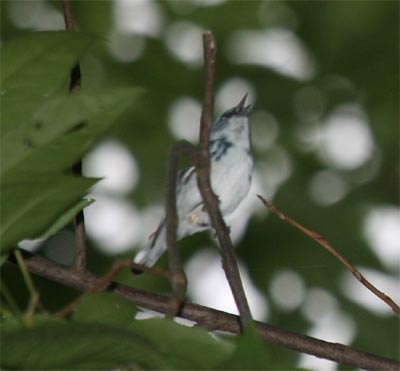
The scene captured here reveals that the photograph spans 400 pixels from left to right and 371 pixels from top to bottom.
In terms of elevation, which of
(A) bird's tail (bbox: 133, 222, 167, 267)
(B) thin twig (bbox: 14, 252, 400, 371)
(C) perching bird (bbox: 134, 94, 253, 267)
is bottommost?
(A) bird's tail (bbox: 133, 222, 167, 267)

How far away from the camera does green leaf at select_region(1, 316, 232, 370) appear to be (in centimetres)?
79

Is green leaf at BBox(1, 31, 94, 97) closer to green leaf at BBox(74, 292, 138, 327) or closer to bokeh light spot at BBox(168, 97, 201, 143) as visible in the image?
green leaf at BBox(74, 292, 138, 327)

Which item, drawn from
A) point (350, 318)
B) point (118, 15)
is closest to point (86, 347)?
point (350, 318)

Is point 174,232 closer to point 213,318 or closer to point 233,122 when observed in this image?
point 213,318

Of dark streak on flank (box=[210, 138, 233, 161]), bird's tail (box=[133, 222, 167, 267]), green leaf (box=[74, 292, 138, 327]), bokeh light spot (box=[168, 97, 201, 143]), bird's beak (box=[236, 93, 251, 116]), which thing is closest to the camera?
green leaf (box=[74, 292, 138, 327])

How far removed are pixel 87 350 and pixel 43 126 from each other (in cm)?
18

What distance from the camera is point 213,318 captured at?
60.7 inches

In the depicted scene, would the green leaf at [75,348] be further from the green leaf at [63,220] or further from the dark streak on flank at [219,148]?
the dark streak on flank at [219,148]

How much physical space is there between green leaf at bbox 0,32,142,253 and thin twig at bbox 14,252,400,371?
557mm

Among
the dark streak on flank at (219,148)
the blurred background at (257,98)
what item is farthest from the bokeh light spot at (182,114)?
the dark streak on flank at (219,148)

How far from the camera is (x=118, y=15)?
367 centimetres

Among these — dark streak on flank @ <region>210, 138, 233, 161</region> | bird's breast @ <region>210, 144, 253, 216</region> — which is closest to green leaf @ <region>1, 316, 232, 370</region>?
bird's breast @ <region>210, 144, 253, 216</region>

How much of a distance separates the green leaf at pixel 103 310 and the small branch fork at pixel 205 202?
44 mm

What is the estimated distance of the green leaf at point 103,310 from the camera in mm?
889
